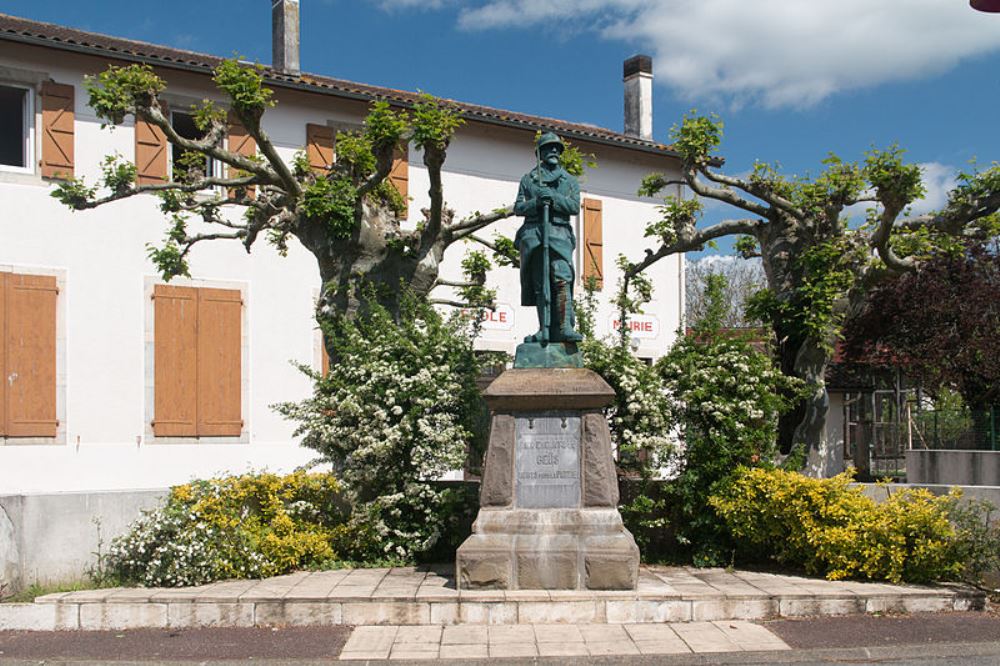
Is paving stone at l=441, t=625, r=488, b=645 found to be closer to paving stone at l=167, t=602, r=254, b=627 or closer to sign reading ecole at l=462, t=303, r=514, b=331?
paving stone at l=167, t=602, r=254, b=627

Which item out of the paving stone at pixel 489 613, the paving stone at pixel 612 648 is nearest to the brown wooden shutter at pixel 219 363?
the paving stone at pixel 489 613

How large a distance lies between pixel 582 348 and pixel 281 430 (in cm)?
883

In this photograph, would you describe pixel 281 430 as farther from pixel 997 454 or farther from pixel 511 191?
pixel 997 454

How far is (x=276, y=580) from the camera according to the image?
915 cm

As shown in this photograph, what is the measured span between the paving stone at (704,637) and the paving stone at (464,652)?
1516 mm

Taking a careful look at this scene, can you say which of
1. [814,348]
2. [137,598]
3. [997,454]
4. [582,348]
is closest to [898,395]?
[997,454]

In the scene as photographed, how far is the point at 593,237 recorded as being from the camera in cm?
2139

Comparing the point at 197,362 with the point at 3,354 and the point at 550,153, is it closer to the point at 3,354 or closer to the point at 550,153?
the point at 3,354

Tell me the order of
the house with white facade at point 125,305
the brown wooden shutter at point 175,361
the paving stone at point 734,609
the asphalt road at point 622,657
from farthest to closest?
1. the brown wooden shutter at point 175,361
2. the house with white facade at point 125,305
3. the paving stone at point 734,609
4. the asphalt road at point 622,657

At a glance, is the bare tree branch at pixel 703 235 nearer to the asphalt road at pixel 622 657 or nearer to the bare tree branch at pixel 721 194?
the bare tree branch at pixel 721 194

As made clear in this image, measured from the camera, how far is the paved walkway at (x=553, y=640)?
726cm

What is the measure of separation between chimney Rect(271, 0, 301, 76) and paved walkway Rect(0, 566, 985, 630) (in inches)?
523

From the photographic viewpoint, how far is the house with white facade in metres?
15.9

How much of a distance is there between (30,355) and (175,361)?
87.2 inches
